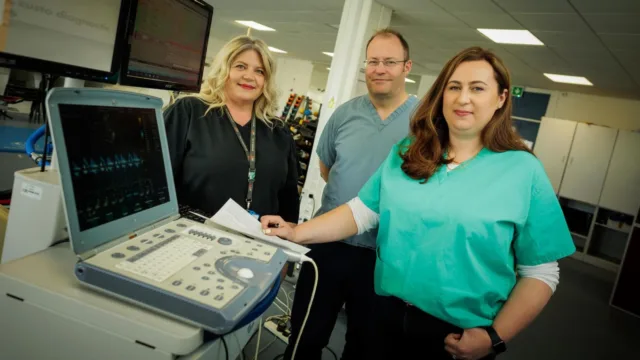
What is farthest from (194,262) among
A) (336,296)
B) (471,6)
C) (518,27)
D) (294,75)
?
(294,75)

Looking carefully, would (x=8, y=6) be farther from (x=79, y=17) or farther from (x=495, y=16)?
(x=495, y=16)

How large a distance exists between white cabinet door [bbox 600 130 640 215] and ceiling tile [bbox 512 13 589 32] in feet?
10.5

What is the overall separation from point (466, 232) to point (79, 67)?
1.01m

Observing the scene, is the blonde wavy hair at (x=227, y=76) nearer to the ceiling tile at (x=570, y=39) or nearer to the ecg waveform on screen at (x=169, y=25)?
the ecg waveform on screen at (x=169, y=25)

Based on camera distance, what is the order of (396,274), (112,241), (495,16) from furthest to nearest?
(495,16)
(396,274)
(112,241)

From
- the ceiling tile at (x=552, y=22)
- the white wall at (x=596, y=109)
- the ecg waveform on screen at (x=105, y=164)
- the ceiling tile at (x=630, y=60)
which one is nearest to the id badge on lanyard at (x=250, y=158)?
the ecg waveform on screen at (x=105, y=164)

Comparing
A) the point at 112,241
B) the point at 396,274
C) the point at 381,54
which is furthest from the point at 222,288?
the point at 381,54

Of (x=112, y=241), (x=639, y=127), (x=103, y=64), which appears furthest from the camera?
(x=639, y=127)

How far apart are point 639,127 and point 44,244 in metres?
8.96

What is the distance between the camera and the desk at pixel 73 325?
2.14 ft

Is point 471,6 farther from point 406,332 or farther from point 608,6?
point 406,332

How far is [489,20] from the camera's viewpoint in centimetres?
425

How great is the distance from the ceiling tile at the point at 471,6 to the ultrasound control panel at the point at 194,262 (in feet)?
12.4

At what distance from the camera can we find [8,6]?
71 centimetres
